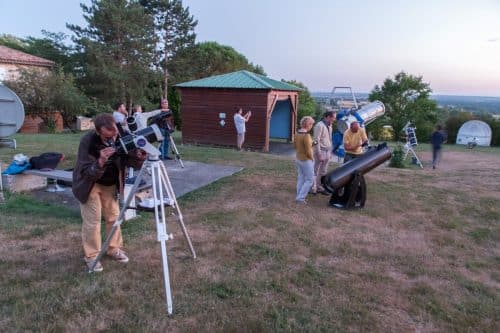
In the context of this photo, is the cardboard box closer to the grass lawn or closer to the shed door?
the grass lawn

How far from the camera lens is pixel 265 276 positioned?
154 inches

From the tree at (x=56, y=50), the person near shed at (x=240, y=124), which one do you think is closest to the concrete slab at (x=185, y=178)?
the person near shed at (x=240, y=124)

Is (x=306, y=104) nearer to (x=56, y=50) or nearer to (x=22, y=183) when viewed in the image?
(x=56, y=50)

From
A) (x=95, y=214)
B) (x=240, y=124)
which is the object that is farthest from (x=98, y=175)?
(x=240, y=124)

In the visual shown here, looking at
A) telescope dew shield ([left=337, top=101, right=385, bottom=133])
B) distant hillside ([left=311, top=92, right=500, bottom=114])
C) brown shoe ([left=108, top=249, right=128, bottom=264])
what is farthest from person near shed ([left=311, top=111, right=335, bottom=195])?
distant hillside ([left=311, top=92, right=500, bottom=114])

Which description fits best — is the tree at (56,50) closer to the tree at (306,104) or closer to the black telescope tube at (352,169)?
the tree at (306,104)

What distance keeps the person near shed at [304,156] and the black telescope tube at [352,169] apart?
291 millimetres

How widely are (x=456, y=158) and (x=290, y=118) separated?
26.7ft

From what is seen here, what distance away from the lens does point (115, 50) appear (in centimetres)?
2967

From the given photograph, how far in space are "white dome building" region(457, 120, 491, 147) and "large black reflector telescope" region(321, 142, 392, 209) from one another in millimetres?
27508

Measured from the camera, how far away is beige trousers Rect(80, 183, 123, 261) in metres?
3.58

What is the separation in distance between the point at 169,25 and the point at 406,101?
24.5m

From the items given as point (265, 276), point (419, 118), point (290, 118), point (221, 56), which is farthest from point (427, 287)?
point (221, 56)

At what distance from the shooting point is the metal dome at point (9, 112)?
5.87m
